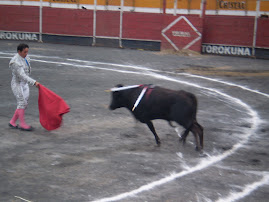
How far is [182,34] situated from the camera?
75.5 ft

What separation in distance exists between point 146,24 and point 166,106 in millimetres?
18469

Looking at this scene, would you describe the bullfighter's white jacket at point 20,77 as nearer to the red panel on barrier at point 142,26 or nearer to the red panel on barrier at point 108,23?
the red panel on barrier at point 142,26

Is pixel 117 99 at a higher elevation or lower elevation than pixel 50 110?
higher

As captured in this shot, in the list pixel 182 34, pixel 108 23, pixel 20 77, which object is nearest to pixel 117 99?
pixel 20 77

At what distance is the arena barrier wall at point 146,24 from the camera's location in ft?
74.8

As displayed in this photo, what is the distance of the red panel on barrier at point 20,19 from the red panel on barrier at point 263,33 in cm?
1370

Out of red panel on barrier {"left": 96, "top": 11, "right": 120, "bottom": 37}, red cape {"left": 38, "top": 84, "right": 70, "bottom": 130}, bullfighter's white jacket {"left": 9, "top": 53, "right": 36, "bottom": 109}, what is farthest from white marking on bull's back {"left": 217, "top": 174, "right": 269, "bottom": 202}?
red panel on barrier {"left": 96, "top": 11, "right": 120, "bottom": 37}

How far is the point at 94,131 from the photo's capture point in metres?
8.35

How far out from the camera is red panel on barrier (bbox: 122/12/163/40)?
24750mm

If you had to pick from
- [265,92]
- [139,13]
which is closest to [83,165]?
[265,92]

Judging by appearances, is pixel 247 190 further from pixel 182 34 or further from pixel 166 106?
pixel 182 34

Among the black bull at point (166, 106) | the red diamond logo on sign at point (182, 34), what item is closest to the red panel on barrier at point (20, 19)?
the red diamond logo on sign at point (182, 34)

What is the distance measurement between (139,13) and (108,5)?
352 cm

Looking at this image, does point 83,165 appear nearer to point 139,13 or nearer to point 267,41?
point 267,41
